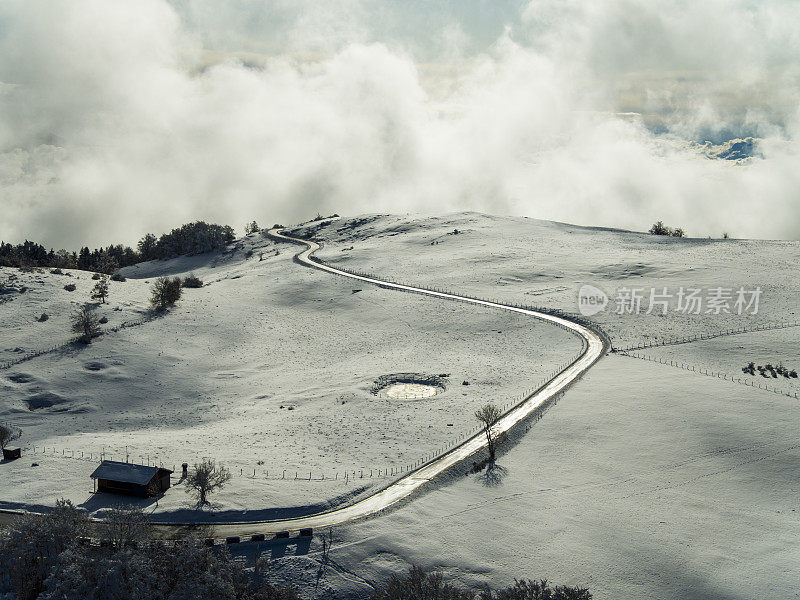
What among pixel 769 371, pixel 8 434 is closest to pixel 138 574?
pixel 8 434

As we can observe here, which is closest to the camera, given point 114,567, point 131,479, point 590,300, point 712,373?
point 114,567

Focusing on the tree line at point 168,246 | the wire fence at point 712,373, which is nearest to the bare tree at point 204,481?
the wire fence at point 712,373

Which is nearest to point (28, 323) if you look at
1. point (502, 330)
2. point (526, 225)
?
point (502, 330)

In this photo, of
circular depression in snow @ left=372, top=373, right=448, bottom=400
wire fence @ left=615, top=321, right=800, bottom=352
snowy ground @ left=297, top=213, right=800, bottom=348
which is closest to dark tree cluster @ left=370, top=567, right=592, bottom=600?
circular depression in snow @ left=372, top=373, right=448, bottom=400

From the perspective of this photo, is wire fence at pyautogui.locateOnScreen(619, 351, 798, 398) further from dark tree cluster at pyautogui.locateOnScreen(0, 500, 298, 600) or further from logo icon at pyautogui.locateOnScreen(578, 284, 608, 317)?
dark tree cluster at pyautogui.locateOnScreen(0, 500, 298, 600)

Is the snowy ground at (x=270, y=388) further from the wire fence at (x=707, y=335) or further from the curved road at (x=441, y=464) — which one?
the wire fence at (x=707, y=335)

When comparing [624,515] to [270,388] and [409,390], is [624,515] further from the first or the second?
[270,388]
